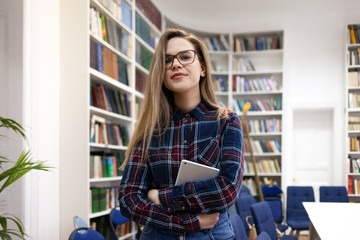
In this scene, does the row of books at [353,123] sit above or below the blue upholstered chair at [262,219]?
above

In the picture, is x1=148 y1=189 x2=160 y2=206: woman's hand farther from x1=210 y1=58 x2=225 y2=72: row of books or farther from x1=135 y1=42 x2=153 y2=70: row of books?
x1=210 y1=58 x2=225 y2=72: row of books

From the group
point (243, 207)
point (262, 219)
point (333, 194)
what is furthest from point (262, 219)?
point (333, 194)

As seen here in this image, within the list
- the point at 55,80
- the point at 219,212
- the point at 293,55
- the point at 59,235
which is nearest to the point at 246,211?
the point at 59,235

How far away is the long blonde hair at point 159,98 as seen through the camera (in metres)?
1.36

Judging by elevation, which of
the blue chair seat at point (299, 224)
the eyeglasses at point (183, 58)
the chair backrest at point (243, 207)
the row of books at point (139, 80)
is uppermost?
the row of books at point (139, 80)

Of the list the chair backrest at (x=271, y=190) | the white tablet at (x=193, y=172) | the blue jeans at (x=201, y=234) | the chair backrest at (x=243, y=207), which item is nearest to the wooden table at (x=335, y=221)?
the chair backrest at (x=243, y=207)

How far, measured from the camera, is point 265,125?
715 centimetres

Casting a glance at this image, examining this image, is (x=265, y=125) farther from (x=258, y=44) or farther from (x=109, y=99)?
(x=109, y=99)

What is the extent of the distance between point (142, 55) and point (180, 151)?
4.12 meters

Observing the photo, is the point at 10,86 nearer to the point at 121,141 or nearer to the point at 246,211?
A: the point at 121,141

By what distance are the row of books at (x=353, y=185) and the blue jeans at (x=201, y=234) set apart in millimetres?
6110

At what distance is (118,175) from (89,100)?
1240 mm

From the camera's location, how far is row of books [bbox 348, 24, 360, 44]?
6.89 m

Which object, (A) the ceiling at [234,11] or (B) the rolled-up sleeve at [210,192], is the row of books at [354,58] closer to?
(A) the ceiling at [234,11]
